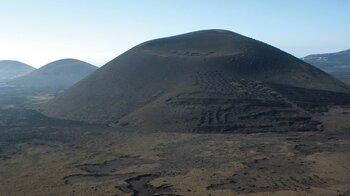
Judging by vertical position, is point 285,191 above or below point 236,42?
below

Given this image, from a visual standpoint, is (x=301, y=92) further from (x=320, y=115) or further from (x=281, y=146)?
(x=281, y=146)

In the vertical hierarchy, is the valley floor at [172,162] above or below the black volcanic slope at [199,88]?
below

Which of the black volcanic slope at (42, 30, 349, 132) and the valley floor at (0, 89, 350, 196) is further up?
the black volcanic slope at (42, 30, 349, 132)

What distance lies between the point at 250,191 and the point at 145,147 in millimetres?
20850

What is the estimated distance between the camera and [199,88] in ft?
257

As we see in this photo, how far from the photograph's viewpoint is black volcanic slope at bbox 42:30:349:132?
66.9 m

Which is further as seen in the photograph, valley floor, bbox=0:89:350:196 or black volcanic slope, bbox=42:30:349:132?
black volcanic slope, bbox=42:30:349:132

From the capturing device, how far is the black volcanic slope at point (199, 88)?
2633 inches

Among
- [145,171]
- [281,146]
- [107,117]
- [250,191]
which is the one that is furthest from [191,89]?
[250,191]

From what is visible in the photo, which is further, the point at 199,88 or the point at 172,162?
the point at 199,88

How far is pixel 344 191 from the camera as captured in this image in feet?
113

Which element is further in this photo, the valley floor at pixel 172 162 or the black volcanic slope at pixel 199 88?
the black volcanic slope at pixel 199 88

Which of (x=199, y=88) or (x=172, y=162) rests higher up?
(x=199, y=88)

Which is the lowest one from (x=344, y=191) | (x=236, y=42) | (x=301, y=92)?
(x=344, y=191)
